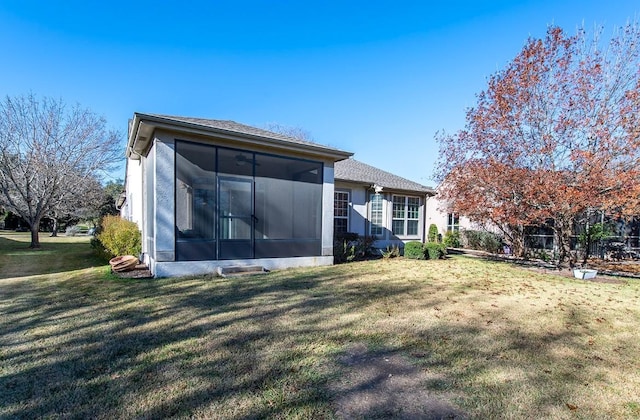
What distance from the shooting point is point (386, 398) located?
9.00ft

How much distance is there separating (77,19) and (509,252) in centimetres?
1998

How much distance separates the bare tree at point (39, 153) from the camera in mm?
15695

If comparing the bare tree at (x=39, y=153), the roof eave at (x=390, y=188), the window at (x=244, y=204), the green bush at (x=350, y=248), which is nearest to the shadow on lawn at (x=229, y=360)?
the window at (x=244, y=204)

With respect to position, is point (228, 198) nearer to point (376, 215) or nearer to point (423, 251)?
point (423, 251)

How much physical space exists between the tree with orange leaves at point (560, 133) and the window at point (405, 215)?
4.51m

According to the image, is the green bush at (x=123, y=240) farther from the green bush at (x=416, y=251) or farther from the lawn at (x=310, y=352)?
the green bush at (x=416, y=251)

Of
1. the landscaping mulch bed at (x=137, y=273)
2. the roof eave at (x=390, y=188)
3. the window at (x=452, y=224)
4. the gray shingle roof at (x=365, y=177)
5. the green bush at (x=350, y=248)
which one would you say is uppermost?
the gray shingle roof at (x=365, y=177)

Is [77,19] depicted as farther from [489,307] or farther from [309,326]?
[489,307]

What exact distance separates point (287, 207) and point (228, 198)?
1776 millimetres

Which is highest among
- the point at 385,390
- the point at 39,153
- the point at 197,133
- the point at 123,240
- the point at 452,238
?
the point at 39,153

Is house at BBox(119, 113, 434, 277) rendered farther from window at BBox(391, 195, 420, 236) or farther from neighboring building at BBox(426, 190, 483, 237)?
neighboring building at BBox(426, 190, 483, 237)

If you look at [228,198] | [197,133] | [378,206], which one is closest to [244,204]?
[228,198]

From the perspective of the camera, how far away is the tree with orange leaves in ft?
28.1

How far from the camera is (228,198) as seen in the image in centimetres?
838
